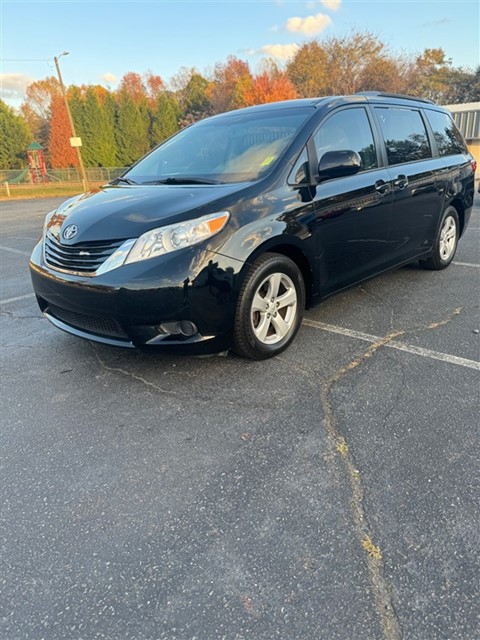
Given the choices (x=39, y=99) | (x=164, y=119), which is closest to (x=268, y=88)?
(x=164, y=119)

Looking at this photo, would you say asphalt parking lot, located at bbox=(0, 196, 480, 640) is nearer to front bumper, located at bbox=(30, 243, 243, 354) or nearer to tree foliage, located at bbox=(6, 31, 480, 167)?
front bumper, located at bbox=(30, 243, 243, 354)

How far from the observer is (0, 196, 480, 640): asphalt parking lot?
160 centimetres

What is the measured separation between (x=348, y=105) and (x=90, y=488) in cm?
344

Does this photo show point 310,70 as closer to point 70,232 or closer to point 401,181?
point 401,181

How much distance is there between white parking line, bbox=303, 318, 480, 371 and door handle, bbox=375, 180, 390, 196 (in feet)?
3.98

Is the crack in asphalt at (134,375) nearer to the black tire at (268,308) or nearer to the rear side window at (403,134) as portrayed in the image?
the black tire at (268,308)

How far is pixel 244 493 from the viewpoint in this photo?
83.7 inches

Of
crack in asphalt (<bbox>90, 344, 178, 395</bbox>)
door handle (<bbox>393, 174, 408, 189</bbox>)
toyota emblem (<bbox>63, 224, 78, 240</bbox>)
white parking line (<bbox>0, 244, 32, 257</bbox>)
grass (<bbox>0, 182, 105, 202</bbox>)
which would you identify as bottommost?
crack in asphalt (<bbox>90, 344, 178, 395</bbox>)

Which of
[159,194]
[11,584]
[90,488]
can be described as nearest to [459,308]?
[159,194]

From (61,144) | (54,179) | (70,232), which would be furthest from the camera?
(61,144)

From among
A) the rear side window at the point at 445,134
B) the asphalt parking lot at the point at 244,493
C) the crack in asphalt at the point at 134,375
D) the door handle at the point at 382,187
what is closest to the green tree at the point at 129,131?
the rear side window at the point at 445,134

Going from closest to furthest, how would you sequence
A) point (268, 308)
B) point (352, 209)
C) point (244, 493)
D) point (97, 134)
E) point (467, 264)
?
point (244, 493)
point (268, 308)
point (352, 209)
point (467, 264)
point (97, 134)

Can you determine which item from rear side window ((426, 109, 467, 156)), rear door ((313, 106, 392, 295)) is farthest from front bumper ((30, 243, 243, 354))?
rear side window ((426, 109, 467, 156))

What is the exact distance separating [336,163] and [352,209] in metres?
0.45
